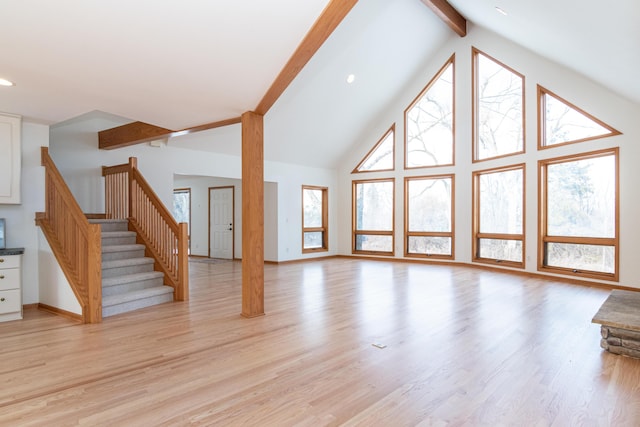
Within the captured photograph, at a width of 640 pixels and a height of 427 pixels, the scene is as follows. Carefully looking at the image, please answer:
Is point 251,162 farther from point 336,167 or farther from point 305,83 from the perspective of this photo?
point 336,167

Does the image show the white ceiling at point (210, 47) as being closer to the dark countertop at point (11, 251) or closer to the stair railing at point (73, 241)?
the stair railing at point (73, 241)

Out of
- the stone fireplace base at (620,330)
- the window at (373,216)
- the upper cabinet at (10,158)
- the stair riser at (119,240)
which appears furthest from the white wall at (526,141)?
the upper cabinet at (10,158)

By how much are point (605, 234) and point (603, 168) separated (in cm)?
104

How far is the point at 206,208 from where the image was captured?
10.2m

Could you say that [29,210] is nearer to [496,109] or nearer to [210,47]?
[210,47]

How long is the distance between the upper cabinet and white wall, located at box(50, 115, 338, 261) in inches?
64.4

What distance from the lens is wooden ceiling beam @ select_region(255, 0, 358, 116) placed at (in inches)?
93.7

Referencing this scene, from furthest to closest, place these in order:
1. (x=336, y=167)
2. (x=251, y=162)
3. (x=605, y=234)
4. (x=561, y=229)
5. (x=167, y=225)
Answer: (x=336, y=167), (x=561, y=229), (x=605, y=234), (x=167, y=225), (x=251, y=162)

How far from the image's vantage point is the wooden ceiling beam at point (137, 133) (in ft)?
15.1

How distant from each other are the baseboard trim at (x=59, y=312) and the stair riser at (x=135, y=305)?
0.84ft

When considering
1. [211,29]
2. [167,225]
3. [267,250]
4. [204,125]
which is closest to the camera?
[211,29]

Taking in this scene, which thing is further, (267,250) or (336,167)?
(336,167)

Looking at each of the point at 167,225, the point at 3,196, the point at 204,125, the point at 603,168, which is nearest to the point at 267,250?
the point at 167,225

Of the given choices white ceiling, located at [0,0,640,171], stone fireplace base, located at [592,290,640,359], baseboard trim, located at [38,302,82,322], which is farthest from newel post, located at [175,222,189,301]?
stone fireplace base, located at [592,290,640,359]
